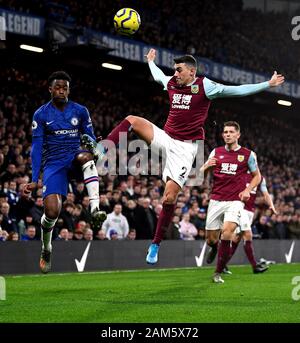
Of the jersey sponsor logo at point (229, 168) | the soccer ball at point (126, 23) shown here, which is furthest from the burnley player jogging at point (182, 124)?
the jersey sponsor logo at point (229, 168)

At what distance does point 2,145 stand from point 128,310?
979 cm

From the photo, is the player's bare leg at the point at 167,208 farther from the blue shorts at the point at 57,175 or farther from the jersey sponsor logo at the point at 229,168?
the jersey sponsor logo at the point at 229,168

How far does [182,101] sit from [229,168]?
128 inches

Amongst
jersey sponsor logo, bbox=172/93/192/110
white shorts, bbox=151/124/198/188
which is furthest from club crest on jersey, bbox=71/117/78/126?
jersey sponsor logo, bbox=172/93/192/110

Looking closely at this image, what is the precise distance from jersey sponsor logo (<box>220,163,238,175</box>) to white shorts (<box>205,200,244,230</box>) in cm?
53

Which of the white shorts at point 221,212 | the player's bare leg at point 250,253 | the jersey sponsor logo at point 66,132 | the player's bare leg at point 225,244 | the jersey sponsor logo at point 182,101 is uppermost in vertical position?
the jersey sponsor logo at point 182,101

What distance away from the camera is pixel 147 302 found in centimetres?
902

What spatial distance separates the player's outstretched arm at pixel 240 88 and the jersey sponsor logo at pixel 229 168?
3145 mm

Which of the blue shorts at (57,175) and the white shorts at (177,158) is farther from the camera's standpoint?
the white shorts at (177,158)

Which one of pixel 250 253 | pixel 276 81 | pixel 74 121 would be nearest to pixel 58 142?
pixel 74 121

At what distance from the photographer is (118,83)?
1156 inches

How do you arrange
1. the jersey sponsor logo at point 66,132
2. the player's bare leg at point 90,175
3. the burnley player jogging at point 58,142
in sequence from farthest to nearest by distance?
1. the jersey sponsor logo at point 66,132
2. the burnley player jogging at point 58,142
3. the player's bare leg at point 90,175

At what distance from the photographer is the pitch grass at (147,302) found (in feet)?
24.6
